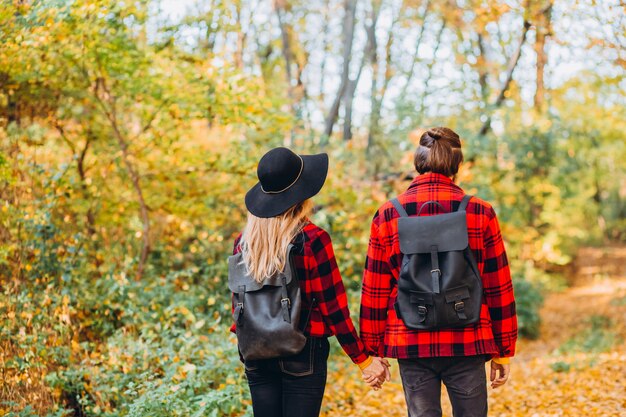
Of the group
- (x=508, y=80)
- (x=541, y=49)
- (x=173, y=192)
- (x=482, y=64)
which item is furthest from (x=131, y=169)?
(x=482, y=64)

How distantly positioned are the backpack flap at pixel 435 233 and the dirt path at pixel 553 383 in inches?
119

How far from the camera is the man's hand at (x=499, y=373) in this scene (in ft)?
9.56

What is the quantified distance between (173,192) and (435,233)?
16.6 feet

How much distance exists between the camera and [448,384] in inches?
109

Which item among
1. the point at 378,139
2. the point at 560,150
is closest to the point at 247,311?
the point at 378,139

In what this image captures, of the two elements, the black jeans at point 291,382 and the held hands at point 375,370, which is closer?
the black jeans at point 291,382

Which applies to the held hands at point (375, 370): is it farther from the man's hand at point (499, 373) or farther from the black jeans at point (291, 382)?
the man's hand at point (499, 373)

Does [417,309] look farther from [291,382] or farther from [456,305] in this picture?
[291,382]

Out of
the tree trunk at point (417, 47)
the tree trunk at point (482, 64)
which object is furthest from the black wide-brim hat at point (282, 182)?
the tree trunk at point (417, 47)

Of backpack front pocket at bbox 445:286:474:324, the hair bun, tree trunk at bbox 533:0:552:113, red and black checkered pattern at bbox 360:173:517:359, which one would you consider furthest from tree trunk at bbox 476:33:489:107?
backpack front pocket at bbox 445:286:474:324

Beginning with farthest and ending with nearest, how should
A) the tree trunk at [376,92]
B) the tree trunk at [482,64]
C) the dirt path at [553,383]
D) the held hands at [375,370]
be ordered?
the tree trunk at [482,64] < the tree trunk at [376,92] < the dirt path at [553,383] < the held hands at [375,370]

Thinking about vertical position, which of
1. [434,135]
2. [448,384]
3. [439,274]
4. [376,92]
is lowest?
[448,384]

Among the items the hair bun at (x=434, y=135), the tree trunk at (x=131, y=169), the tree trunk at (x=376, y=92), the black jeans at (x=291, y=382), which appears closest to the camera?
the black jeans at (x=291, y=382)

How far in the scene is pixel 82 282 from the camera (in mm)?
5625
